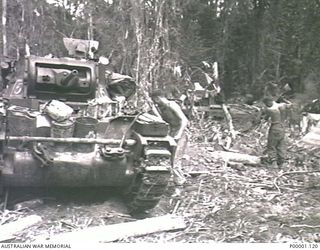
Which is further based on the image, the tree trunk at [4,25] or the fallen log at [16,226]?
the tree trunk at [4,25]

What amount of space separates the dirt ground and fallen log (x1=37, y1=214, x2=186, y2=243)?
7 centimetres

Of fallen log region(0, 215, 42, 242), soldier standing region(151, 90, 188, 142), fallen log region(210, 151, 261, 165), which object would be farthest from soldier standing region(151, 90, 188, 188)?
fallen log region(0, 215, 42, 242)

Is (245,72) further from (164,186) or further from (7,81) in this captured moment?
(164,186)

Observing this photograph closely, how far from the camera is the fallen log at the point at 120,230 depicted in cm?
503

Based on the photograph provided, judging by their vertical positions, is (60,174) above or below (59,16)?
below

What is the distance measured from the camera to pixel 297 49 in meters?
20.1

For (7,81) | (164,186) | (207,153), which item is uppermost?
(7,81)

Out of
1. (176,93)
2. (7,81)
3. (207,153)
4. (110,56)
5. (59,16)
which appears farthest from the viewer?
(59,16)

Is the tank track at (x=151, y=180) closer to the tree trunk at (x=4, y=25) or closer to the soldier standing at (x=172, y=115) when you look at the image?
the soldier standing at (x=172, y=115)

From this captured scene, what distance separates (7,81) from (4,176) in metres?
3.06

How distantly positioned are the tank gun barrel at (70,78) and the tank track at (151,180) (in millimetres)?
1705

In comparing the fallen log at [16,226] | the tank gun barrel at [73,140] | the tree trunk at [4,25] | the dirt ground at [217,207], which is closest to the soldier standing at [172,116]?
the dirt ground at [217,207]

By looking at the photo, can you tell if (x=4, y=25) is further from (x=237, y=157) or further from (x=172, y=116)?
(x=172, y=116)

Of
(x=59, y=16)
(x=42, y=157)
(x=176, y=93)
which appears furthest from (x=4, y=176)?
(x=59, y=16)
